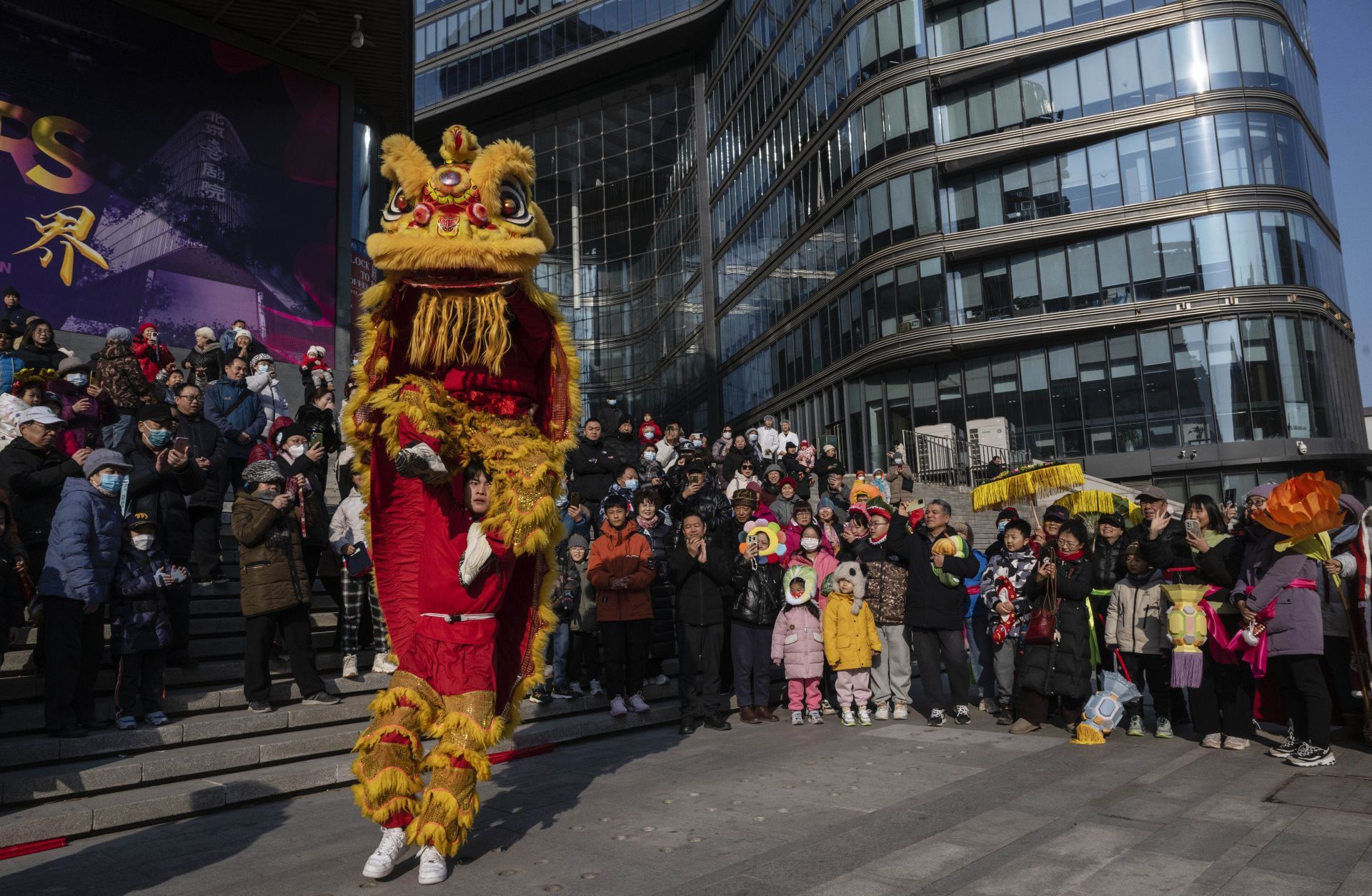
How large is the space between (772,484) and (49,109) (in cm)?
1453

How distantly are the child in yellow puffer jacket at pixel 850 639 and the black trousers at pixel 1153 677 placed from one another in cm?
223

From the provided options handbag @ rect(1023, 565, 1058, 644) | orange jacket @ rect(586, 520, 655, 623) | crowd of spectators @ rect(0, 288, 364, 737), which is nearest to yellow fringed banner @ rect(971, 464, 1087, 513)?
handbag @ rect(1023, 565, 1058, 644)

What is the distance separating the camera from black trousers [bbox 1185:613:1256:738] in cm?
716

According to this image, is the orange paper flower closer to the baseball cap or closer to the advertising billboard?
the baseball cap

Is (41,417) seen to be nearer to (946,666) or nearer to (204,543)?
(204,543)

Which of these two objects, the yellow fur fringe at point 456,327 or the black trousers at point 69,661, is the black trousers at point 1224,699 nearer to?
the yellow fur fringe at point 456,327

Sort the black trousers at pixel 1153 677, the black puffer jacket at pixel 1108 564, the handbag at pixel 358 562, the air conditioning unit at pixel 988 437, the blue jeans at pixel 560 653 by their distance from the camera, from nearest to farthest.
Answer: the black trousers at pixel 1153 677 → the handbag at pixel 358 562 → the black puffer jacket at pixel 1108 564 → the blue jeans at pixel 560 653 → the air conditioning unit at pixel 988 437

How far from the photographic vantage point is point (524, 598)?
4922 mm

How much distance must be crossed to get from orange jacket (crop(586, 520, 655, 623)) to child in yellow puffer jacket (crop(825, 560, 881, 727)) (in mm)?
1903

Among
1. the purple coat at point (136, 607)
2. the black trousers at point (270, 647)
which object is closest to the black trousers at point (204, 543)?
the black trousers at point (270, 647)

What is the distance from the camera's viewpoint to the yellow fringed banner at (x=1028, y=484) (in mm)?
10273

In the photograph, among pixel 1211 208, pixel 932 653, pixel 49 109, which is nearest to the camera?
pixel 932 653

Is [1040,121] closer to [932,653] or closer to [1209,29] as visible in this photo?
[1209,29]

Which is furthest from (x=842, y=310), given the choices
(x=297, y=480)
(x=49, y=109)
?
(x=297, y=480)
